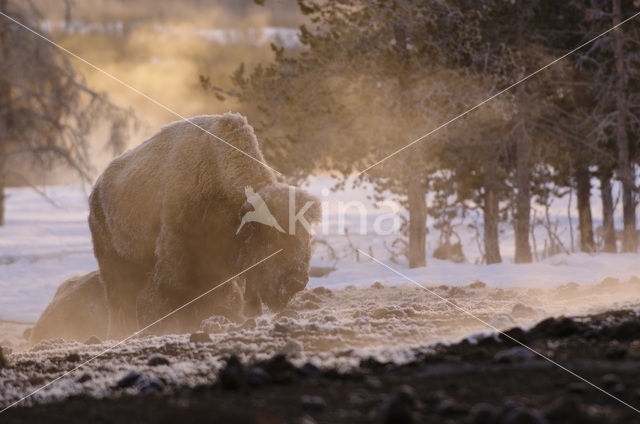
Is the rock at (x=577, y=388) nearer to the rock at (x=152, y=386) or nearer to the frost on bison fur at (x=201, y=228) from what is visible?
the rock at (x=152, y=386)

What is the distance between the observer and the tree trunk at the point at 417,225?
1644 cm

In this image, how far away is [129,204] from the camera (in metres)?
8.48

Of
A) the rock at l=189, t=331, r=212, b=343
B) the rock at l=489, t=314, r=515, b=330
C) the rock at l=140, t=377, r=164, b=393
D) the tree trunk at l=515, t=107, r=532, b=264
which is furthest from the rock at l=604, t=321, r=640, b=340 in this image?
the tree trunk at l=515, t=107, r=532, b=264

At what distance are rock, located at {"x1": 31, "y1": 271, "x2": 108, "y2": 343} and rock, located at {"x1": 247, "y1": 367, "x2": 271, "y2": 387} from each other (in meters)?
6.80

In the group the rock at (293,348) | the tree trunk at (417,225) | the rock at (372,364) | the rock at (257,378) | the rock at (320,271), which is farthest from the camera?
the tree trunk at (417,225)

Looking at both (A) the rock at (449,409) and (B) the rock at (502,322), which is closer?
(A) the rock at (449,409)

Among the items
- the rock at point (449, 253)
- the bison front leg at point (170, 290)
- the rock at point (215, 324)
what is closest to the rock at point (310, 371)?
the rock at point (215, 324)

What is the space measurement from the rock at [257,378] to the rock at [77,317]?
680 centimetres

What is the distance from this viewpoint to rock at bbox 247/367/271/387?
139 inches

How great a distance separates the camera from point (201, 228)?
25.0 ft

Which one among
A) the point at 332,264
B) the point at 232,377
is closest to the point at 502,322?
the point at 232,377

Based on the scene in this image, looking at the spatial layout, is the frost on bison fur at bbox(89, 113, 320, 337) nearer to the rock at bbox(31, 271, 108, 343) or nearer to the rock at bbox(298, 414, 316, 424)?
the rock at bbox(31, 271, 108, 343)

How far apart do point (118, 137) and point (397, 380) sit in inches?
787

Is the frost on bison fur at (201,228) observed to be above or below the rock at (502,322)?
above
